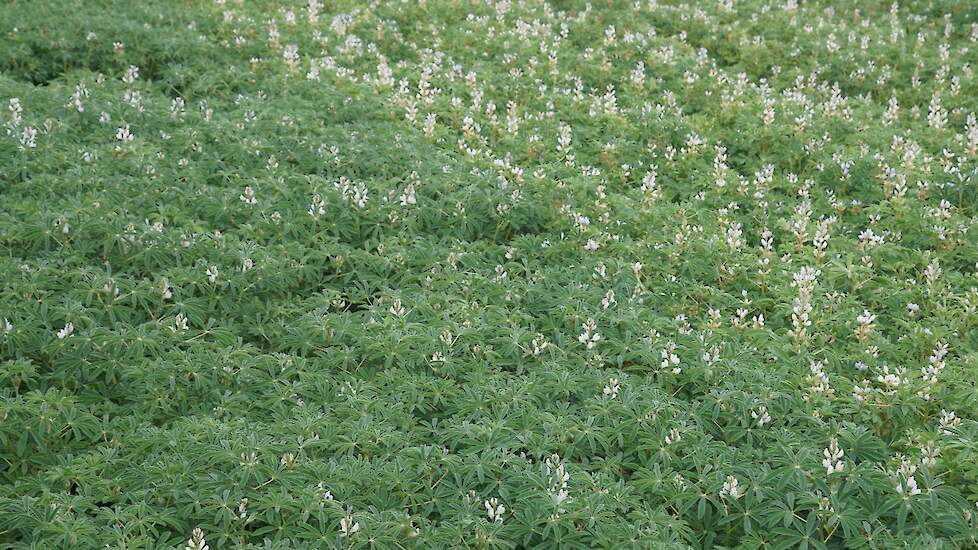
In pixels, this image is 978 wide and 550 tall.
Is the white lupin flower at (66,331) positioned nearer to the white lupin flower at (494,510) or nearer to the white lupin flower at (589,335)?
the white lupin flower at (494,510)

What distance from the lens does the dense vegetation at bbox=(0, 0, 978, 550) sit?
203 inches

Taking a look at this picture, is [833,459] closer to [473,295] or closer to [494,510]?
→ [494,510]

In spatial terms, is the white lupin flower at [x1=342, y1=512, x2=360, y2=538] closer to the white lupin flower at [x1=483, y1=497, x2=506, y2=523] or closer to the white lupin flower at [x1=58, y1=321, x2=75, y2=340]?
the white lupin flower at [x1=483, y1=497, x2=506, y2=523]

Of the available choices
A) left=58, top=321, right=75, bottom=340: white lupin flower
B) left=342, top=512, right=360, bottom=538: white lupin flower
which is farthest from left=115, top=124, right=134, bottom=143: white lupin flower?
left=342, top=512, right=360, bottom=538: white lupin flower

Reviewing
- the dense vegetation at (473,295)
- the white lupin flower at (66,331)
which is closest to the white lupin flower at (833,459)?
the dense vegetation at (473,295)

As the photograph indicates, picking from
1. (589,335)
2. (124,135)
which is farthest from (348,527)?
(124,135)

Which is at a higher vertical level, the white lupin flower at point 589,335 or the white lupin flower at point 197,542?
the white lupin flower at point 589,335

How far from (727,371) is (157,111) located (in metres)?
6.26

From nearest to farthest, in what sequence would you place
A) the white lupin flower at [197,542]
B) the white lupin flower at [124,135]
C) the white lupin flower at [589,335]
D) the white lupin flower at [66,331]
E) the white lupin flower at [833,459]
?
the white lupin flower at [197,542] < the white lupin flower at [833,459] < the white lupin flower at [66,331] < the white lupin flower at [589,335] < the white lupin flower at [124,135]

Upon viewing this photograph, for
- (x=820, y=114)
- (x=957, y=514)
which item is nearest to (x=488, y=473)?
(x=957, y=514)

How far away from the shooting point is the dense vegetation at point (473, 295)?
5.15m

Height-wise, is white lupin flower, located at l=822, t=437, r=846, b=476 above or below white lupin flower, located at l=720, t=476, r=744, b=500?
above

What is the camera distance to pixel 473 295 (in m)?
7.12

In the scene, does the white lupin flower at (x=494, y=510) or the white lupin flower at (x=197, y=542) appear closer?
the white lupin flower at (x=197, y=542)
